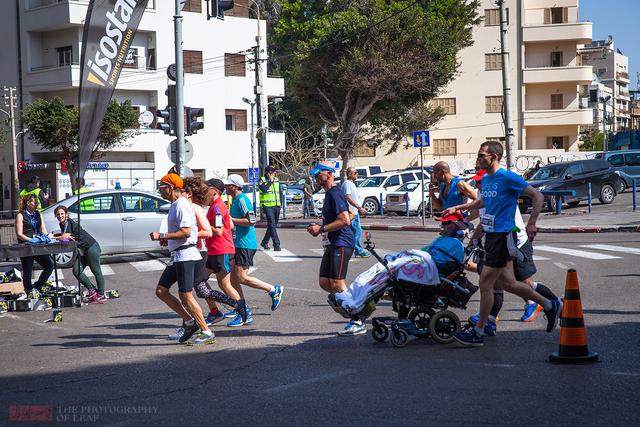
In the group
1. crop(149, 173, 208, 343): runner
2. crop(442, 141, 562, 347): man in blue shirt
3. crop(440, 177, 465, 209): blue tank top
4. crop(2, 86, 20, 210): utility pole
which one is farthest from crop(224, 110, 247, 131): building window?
crop(442, 141, 562, 347): man in blue shirt

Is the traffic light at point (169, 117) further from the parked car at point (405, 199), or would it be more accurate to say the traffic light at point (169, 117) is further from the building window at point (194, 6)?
the building window at point (194, 6)

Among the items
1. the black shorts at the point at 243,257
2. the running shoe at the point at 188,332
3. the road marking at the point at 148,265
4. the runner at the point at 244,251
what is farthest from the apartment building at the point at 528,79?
the running shoe at the point at 188,332

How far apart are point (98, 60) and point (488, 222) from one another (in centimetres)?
727

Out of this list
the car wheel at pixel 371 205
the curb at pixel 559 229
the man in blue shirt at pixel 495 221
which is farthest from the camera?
the car wheel at pixel 371 205

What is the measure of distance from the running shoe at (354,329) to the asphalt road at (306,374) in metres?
0.09

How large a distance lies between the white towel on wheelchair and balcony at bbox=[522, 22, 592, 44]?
5862 centimetres

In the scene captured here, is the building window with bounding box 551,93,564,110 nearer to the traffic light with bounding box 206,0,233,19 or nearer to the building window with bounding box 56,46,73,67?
the building window with bounding box 56,46,73,67

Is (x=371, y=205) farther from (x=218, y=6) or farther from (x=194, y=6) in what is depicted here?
(x=194, y=6)

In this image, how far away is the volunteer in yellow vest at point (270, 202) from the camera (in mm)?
20609

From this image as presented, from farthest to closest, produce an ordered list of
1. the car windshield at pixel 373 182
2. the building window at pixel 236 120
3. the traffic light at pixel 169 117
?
the building window at pixel 236 120
the car windshield at pixel 373 182
the traffic light at pixel 169 117

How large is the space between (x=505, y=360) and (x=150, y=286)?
9028 millimetres

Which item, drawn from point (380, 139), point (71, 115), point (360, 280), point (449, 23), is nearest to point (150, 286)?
point (360, 280)

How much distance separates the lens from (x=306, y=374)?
771cm

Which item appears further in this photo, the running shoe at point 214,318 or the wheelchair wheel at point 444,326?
the running shoe at point 214,318
